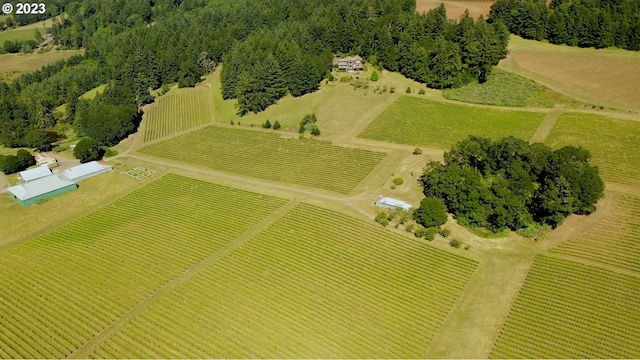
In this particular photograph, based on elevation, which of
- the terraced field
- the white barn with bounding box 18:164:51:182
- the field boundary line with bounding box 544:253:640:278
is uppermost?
the terraced field

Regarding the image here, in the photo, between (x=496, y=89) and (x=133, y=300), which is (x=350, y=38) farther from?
(x=133, y=300)

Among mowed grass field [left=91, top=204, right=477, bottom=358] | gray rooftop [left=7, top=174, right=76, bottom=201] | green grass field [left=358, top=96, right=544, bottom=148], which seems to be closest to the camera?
mowed grass field [left=91, top=204, right=477, bottom=358]

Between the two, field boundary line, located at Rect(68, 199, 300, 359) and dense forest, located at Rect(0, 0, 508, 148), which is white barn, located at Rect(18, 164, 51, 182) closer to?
dense forest, located at Rect(0, 0, 508, 148)

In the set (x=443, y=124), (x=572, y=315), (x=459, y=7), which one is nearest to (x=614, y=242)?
(x=572, y=315)

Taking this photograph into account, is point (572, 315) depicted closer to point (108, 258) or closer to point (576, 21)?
point (108, 258)

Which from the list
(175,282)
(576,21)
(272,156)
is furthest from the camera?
(576,21)

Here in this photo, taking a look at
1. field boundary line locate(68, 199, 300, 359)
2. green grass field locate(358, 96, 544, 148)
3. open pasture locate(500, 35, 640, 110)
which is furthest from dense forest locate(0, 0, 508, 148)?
field boundary line locate(68, 199, 300, 359)

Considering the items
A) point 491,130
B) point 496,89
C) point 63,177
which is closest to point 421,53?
point 496,89
